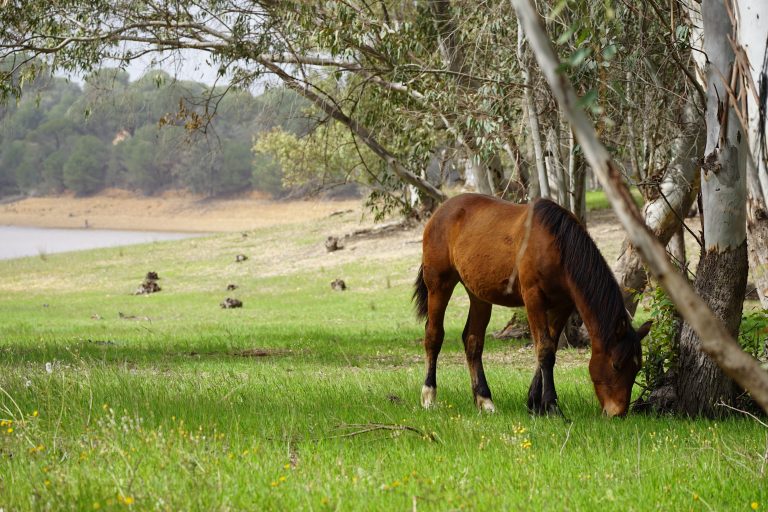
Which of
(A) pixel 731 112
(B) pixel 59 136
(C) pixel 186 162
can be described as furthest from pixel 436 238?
(B) pixel 59 136

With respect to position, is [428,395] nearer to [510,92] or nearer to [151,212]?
[510,92]

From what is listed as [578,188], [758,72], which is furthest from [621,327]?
[578,188]

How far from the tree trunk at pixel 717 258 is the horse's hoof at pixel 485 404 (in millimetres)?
1462

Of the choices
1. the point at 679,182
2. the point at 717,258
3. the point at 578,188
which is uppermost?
the point at 679,182

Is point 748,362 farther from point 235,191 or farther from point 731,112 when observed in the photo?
point 235,191

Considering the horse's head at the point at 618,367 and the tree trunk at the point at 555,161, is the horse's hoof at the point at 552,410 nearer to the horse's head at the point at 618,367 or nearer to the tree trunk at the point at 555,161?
the horse's head at the point at 618,367

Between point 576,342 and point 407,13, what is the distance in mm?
6954

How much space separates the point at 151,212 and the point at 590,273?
3448 inches

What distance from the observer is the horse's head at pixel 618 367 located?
264 inches

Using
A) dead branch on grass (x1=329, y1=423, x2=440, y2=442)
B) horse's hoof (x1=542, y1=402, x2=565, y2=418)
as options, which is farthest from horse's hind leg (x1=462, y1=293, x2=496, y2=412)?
dead branch on grass (x1=329, y1=423, x2=440, y2=442)

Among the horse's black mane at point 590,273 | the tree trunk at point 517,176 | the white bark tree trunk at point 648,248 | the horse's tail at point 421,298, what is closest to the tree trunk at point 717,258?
the horse's black mane at point 590,273

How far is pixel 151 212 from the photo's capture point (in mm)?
90500

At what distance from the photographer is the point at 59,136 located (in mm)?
104000

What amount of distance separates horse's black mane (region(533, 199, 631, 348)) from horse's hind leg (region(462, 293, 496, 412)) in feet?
3.58
